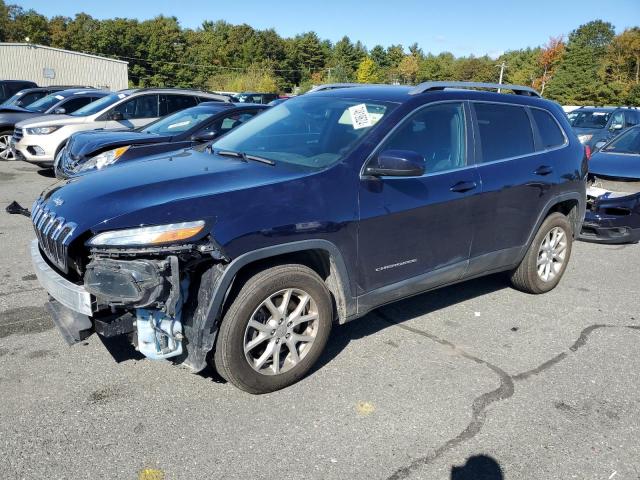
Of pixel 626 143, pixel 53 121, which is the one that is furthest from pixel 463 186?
pixel 53 121

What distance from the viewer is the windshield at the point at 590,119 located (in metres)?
15.4

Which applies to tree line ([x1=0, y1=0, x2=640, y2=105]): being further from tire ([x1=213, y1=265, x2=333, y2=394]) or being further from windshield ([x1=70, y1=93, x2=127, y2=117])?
tire ([x1=213, y1=265, x2=333, y2=394])

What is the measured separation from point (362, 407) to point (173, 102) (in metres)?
9.22

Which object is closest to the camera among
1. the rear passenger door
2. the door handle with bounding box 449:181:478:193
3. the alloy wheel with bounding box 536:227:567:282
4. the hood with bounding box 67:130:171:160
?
the door handle with bounding box 449:181:478:193

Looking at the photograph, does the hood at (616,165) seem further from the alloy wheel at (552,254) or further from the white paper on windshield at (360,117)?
the white paper on windshield at (360,117)

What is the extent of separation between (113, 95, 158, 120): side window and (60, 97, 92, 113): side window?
8.95 feet

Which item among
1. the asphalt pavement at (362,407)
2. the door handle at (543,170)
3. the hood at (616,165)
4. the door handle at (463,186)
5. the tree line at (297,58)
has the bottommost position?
the asphalt pavement at (362,407)

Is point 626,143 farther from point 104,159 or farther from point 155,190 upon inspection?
point 155,190

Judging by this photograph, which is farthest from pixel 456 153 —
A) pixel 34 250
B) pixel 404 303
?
pixel 34 250

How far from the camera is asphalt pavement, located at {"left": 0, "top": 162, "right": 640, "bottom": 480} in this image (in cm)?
272

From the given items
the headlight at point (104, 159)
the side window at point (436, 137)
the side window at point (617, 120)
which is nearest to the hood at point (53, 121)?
the headlight at point (104, 159)

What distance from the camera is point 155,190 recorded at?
3.07 meters

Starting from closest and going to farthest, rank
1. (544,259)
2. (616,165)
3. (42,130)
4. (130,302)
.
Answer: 1. (130,302)
2. (544,259)
3. (616,165)
4. (42,130)

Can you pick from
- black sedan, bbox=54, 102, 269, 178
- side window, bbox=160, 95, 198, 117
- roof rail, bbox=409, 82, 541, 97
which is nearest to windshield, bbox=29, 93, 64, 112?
side window, bbox=160, 95, 198, 117
